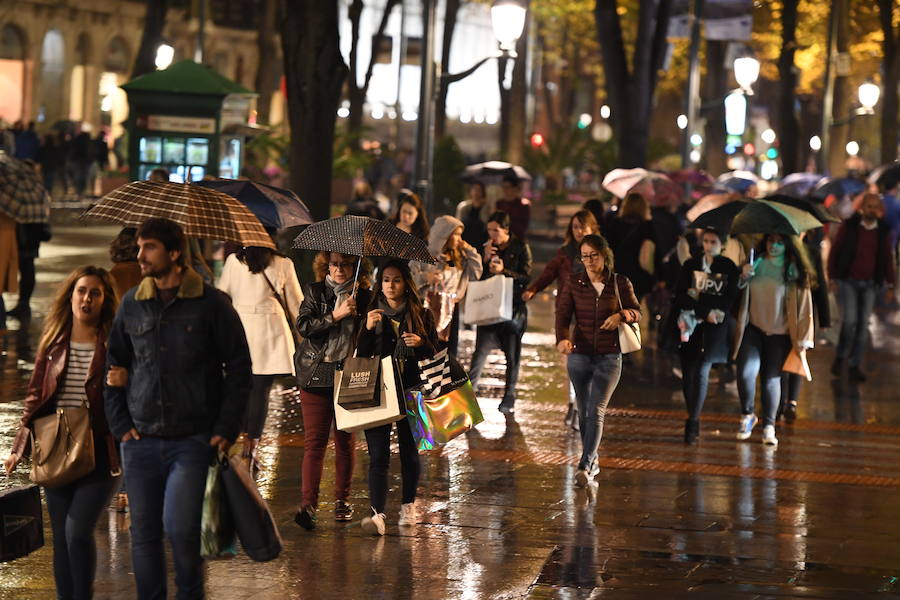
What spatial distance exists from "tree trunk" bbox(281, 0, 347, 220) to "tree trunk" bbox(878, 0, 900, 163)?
24.7m

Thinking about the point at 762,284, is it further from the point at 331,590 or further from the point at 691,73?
the point at 691,73

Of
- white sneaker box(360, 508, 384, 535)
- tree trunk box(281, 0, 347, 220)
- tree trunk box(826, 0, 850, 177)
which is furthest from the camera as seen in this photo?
tree trunk box(826, 0, 850, 177)

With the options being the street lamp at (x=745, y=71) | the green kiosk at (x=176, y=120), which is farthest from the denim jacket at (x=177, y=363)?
the street lamp at (x=745, y=71)

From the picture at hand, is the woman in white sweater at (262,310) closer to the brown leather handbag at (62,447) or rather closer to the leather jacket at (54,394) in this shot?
the leather jacket at (54,394)

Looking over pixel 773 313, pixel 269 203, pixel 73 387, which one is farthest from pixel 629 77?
pixel 73 387

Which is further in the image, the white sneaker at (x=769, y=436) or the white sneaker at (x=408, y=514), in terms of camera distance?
the white sneaker at (x=769, y=436)

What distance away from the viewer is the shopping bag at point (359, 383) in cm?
912

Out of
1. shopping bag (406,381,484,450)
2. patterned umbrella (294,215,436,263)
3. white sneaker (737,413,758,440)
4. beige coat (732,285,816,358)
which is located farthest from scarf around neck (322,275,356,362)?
white sneaker (737,413,758,440)

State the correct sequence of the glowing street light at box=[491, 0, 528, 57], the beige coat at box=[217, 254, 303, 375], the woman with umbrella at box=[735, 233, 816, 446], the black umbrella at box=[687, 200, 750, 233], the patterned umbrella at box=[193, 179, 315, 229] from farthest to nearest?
1. the glowing street light at box=[491, 0, 528, 57]
2. the woman with umbrella at box=[735, 233, 816, 446]
3. the black umbrella at box=[687, 200, 750, 233]
4. the patterned umbrella at box=[193, 179, 315, 229]
5. the beige coat at box=[217, 254, 303, 375]

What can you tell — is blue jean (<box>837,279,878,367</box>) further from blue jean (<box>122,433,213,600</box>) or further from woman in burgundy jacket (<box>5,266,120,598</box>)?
blue jean (<box>122,433,213,600</box>)

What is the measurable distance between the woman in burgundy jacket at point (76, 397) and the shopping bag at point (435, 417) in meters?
2.53

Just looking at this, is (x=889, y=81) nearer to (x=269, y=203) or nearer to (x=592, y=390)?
(x=592, y=390)

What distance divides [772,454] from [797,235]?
1718 millimetres

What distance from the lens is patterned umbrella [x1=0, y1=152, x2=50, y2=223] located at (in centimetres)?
1716
